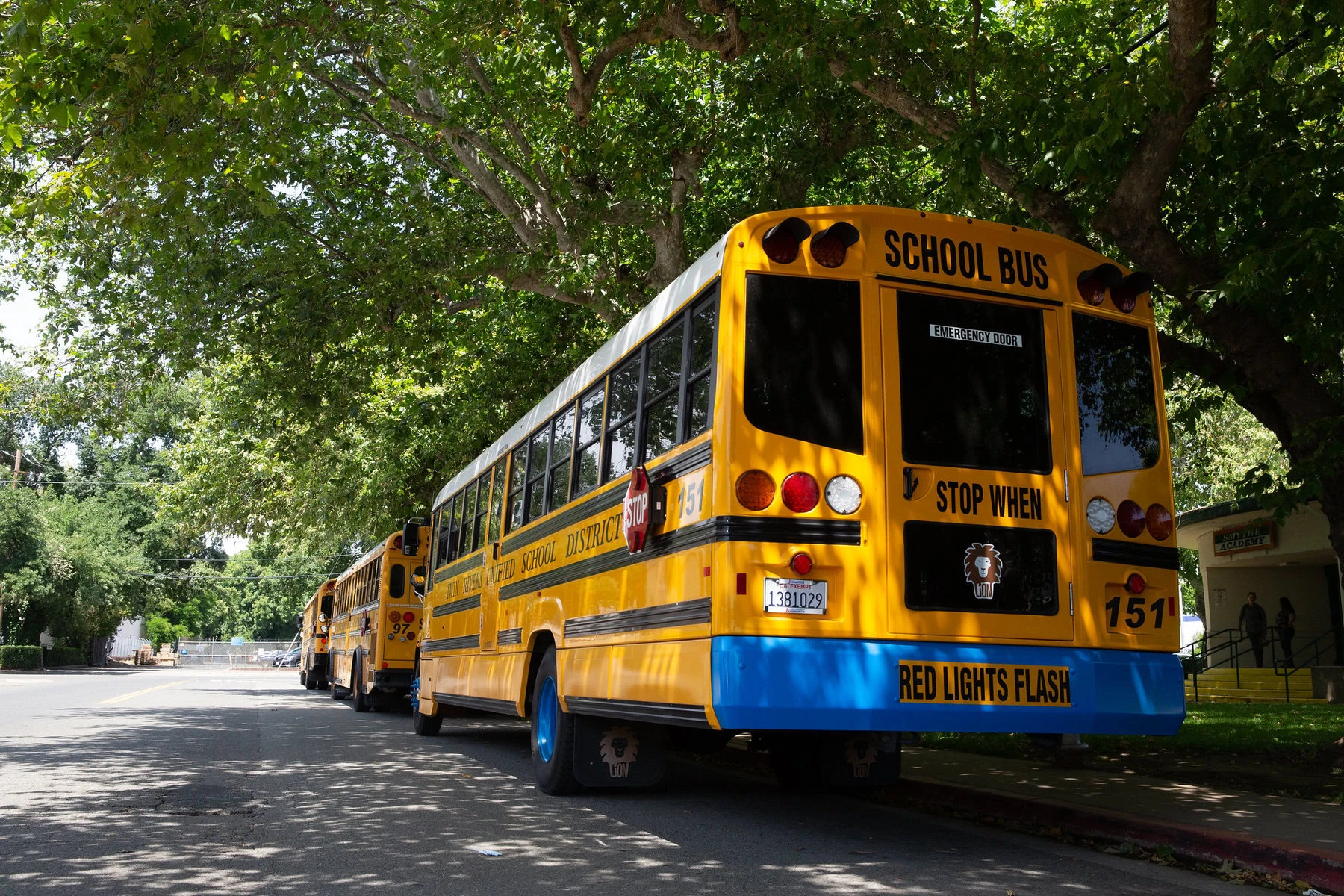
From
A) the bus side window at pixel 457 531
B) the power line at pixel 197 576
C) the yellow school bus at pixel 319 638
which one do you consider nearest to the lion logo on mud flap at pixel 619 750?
the bus side window at pixel 457 531

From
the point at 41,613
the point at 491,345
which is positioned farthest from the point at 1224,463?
the point at 41,613

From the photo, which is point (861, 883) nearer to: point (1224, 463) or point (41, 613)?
point (1224, 463)

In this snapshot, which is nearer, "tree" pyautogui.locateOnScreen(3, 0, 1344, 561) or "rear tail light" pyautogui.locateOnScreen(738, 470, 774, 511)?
"rear tail light" pyautogui.locateOnScreen(738, 470, 774, 511)

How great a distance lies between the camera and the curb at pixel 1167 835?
583 cm

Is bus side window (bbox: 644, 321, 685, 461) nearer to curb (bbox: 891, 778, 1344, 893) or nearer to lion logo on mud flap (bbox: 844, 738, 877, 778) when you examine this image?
lion logo on mud flap (bbox: 844, 738, 877, 778)

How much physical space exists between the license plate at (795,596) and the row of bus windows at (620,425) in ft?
3.32

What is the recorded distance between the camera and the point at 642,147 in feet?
47.0

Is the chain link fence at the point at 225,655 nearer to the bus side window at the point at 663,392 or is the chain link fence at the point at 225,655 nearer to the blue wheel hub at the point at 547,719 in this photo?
the blue wheel hub at the point at 547,719

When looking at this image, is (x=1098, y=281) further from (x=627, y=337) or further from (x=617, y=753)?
(x=617, y=753)

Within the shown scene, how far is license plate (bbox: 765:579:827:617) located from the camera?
6.04m

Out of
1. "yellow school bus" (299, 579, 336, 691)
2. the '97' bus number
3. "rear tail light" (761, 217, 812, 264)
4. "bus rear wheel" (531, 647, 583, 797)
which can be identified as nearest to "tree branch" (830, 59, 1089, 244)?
"rear tail light" (761, 217, 812, 264)

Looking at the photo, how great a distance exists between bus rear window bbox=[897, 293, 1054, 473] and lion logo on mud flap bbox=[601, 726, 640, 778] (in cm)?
342

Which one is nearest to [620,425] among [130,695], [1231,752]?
[1231,752]

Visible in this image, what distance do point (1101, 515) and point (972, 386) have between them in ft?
3.37
